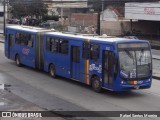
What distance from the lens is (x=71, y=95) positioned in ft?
59.6

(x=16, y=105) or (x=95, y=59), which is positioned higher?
(x=95, y=59)

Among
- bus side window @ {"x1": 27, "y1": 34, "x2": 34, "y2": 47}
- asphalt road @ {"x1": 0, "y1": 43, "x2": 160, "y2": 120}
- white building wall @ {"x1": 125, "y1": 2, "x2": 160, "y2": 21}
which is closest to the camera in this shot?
asphalt road @ {"x1": 0, "y1": 43, "x2": 160, "y2": 120}

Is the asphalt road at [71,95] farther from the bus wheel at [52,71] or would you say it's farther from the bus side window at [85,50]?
the bus side window at [85,50]

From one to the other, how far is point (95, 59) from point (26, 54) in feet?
26.7

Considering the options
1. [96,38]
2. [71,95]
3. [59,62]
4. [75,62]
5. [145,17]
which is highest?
[145,17]

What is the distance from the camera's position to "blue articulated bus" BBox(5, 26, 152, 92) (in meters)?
17.9

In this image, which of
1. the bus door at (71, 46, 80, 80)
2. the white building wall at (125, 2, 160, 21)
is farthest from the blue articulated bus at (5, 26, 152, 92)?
the white building wall at (125, 2, 160, 21)

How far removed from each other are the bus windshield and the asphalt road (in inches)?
39.0

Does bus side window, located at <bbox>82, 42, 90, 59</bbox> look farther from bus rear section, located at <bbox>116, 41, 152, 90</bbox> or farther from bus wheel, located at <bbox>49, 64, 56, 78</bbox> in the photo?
bus wheel, located at <bbox>49, 64, 56, 78</bbox>

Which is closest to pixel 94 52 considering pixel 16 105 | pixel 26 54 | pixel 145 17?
pixel 16 105

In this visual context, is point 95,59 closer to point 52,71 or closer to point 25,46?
point 52,71

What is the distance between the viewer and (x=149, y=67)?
60.4ft

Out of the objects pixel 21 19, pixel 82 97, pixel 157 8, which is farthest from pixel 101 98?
pixel 21 19

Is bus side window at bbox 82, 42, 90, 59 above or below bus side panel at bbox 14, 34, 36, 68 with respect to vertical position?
above
